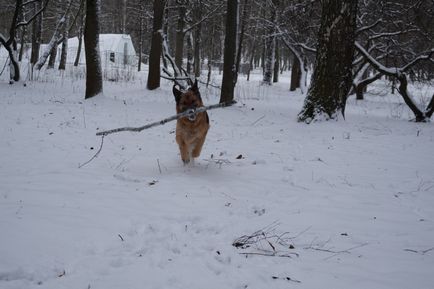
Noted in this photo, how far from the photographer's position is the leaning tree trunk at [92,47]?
12023mm

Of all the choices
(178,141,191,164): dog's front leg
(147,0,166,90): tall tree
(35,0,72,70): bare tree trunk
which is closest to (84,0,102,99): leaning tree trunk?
(147,0,166,90): tall tree

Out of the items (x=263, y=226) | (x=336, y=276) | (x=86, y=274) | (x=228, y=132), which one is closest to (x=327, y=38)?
(x=228, y=132)

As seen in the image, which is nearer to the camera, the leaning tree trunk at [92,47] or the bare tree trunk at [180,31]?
the leaning tree trunk at [92,47]

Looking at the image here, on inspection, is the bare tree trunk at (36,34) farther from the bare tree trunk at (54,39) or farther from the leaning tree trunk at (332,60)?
the leaning tree trunk at (332,60)

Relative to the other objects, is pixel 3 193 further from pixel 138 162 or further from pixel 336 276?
pixel 336 276

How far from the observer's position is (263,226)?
3586 mm

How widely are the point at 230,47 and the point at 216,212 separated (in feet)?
29.9

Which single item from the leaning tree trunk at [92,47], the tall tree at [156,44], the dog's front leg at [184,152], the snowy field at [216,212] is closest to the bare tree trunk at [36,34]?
the tall tree at [156,44]

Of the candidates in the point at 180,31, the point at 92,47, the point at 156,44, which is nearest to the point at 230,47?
the point at 92,47

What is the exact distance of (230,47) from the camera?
12023mm

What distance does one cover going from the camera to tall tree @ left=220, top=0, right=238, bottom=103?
472 inches

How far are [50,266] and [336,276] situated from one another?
2.12m

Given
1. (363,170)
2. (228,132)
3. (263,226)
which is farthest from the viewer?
(228,132)

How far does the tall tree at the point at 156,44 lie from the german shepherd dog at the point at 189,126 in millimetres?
10825
